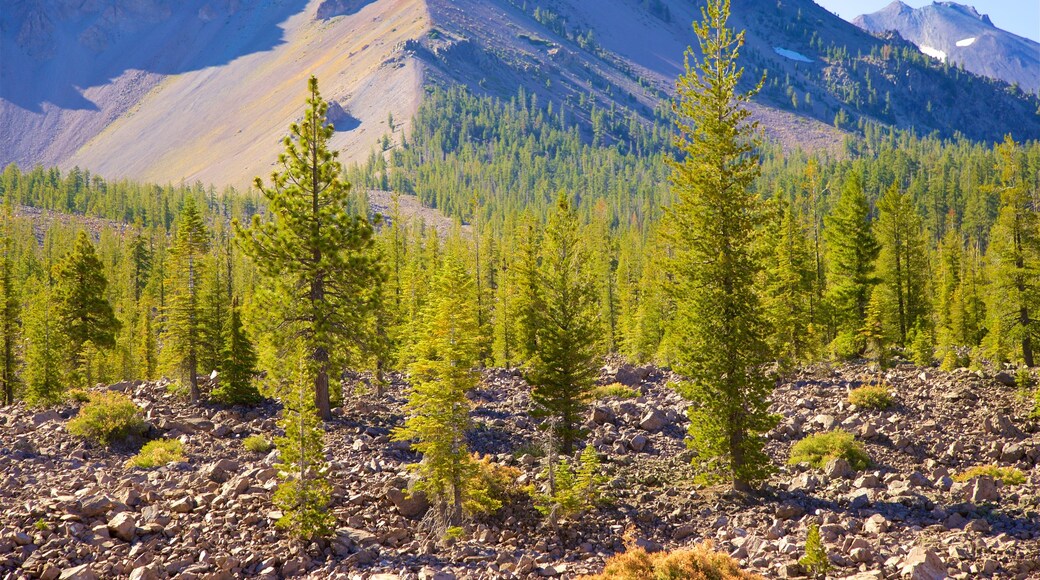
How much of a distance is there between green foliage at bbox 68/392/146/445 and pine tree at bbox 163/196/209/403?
19.3 feet

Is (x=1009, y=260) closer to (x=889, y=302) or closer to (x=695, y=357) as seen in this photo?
(x=889, y=302)

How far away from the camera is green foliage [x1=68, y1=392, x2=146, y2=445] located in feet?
75.3

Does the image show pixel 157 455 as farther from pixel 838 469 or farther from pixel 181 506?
pixel 838 469

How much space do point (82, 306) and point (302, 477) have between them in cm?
3680

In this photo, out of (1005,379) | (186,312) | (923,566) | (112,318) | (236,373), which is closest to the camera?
(923,566)

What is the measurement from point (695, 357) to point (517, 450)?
7.10 meters

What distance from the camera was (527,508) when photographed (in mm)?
17484

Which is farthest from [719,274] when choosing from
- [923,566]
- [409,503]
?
[409,503]

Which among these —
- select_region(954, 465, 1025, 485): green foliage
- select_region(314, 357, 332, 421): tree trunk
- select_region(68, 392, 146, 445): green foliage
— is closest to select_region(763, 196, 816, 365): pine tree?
select_region(954, 465, 1025, 485): green foliage

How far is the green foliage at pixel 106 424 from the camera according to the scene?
75.3 ft

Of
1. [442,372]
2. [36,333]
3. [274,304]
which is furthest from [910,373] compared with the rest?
[36,333]

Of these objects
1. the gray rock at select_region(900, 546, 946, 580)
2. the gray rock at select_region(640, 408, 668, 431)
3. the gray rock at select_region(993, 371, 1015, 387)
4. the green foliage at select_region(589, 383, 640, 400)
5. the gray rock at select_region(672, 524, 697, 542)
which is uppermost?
the gray rock at select_region(993, 371, 1015, 387)

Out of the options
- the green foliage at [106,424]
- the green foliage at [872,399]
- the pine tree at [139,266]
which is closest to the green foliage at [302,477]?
the green foliage at [106,424]

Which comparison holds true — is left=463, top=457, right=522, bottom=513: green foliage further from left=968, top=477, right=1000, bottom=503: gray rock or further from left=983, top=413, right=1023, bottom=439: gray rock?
left=983, top=413, right=1023, bottom=439: gray rock
